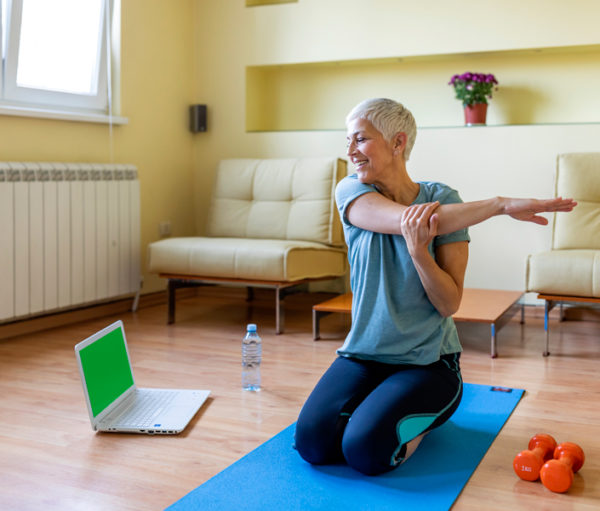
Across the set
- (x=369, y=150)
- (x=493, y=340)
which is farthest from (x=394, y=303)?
(x=493, y=340)

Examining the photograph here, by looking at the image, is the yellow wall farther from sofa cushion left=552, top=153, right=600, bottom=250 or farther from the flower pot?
sofa cushion left=552, top=153, right=600, bottom=250

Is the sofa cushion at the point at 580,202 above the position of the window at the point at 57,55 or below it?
below

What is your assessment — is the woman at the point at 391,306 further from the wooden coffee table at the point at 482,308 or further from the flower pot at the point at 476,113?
the flower pot at the point at 476,113

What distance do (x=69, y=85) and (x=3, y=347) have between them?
1511mm

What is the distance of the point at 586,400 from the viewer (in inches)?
101

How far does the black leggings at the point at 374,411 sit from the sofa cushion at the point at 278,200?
6.92ft

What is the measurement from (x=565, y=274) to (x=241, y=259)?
59.5 inches

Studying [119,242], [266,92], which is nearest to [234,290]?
[119,242]

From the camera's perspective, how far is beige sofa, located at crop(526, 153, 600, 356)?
10.2 ft

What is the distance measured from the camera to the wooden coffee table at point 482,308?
3191mm

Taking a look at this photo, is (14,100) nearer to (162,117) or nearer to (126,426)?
(162,117)

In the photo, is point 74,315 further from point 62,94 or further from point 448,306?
point 448,306

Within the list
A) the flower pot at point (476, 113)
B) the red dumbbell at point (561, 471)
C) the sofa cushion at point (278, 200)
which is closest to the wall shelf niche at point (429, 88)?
the flower pot at point (476, 113)

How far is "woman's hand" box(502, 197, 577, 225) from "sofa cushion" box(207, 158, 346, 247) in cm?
232
